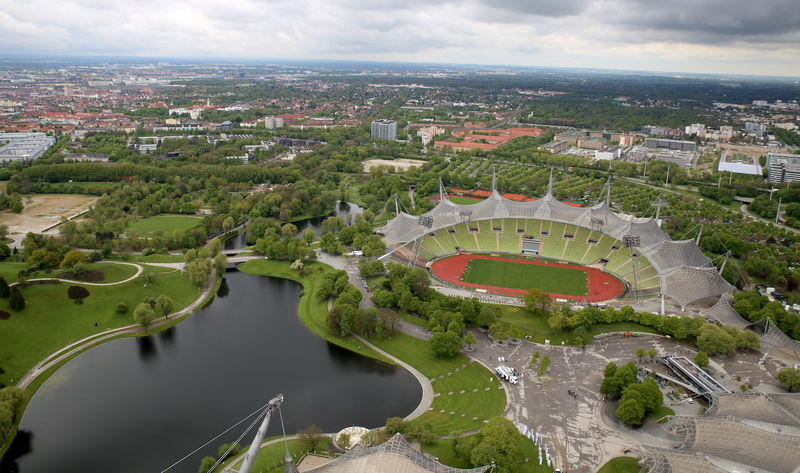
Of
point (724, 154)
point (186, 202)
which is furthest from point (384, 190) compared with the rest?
point (724, 154)

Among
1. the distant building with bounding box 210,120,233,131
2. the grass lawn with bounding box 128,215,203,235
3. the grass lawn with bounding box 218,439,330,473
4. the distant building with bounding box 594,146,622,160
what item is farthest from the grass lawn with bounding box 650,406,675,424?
the distant building with bounding box 210,120,233,131

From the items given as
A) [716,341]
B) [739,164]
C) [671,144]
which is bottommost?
[716,341]

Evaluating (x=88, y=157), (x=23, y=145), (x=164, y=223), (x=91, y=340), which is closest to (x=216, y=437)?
(x=91, y=340)

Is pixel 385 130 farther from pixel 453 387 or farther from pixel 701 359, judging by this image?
pixel 701 359

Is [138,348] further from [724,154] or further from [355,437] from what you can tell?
[724,154]

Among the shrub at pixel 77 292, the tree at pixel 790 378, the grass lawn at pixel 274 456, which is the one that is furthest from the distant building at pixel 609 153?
the shrub at pixel 77 292

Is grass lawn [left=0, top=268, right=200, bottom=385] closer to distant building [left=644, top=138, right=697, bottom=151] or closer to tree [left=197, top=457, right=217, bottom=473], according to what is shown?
tree [left=197, top=457, right=217, bottom=473]
